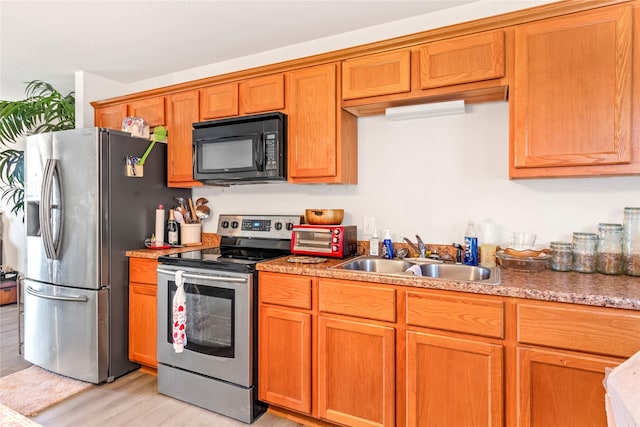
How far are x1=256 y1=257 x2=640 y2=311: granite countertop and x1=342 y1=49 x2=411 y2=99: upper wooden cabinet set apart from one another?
3.52 feet

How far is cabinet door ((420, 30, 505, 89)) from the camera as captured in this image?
1.83m

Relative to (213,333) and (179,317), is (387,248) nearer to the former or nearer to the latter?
(213,333)

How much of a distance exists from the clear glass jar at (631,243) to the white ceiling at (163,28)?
1444 millimetres

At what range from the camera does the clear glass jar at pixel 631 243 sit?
1.69 m

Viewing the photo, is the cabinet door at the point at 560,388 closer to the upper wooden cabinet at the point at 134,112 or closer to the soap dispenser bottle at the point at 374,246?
the soap dispenser bottle at the point at 374,246

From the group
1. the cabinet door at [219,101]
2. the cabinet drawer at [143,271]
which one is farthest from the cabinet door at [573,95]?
the cabinet drawer at [143,271]

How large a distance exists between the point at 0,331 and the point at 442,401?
412 centimetres

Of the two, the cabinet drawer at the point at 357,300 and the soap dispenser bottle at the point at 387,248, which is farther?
the soap dispenser bottle at the point at 387,248

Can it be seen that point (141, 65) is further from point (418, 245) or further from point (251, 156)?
point (418, 245)

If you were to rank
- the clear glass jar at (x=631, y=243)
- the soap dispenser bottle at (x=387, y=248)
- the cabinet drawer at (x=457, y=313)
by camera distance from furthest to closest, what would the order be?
the soap dispenser bottle at (x=387, y=248) < the clear glass jar at (x=631, y=243) < the cabinet drawer at (x=457, y=313)

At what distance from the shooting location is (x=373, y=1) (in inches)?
85.2

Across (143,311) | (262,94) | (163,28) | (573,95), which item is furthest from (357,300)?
(163,28)

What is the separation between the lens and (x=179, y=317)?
2.21m

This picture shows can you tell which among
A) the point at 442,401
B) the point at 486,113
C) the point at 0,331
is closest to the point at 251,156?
the point at 486,113
